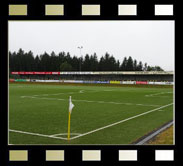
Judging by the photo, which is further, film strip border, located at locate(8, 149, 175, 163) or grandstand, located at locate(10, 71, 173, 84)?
grandstand, located at locate(10, 71, 173, 84)

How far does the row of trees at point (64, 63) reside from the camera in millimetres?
88312

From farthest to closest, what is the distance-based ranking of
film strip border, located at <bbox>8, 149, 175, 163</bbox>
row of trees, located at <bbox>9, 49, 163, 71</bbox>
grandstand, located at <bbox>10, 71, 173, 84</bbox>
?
row of trees, located at <bbox>9, 49, 163, 71</bbox>, grandstand, located at <bbox>10, 71, 173, 84</bbox>, film strip border, located at <bbox>8, 149, 175, 163</bbox>

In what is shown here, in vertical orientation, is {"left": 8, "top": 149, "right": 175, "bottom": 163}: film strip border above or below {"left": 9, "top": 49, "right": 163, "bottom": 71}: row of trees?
below

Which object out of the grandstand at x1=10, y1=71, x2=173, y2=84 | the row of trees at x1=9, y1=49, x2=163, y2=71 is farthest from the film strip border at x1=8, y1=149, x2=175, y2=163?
the row of trees at x1=9, y1=49, x2=163, y2=71

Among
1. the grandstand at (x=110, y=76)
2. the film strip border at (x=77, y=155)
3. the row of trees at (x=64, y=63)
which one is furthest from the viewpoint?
the row of trees at (x=64, y=63)

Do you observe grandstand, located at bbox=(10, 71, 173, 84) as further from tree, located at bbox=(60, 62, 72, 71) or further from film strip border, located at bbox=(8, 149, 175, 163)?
film strip border, located at bbox=(8, 149, 175, 163)

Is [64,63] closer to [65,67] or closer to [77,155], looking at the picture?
[65,67]

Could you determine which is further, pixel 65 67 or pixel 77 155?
pixel 65 67

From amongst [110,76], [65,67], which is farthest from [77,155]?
[65,67]

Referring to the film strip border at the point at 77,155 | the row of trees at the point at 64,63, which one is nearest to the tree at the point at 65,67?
the row of trees at the point at 64,63

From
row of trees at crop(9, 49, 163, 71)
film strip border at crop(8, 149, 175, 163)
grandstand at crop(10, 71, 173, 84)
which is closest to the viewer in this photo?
film strip border at crop(8, 149, 175, 163)

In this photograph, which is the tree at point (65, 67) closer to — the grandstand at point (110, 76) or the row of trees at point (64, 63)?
the row of trees at point (64, 63)

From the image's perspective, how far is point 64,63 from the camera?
9731 cm

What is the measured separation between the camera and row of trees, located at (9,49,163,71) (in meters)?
88.3
